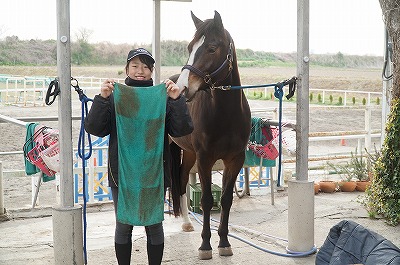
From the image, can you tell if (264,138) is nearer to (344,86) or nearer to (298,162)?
(298,162)

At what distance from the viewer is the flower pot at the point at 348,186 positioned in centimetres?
706

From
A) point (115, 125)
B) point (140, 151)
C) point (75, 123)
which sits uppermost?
point (115, 125)

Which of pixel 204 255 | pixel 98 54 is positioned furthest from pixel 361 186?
pixel 98 54

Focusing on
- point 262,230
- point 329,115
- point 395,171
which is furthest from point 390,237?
point 329,115

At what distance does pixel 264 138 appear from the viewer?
5.95m

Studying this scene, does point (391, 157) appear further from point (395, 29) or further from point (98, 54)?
point (98, 54)

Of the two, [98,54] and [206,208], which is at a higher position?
[98,54]

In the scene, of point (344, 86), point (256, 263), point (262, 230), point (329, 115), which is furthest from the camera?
point (344, 86)

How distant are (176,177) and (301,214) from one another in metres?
1.53

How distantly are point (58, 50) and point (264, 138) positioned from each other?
3013 mm

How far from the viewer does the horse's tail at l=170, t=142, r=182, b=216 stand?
522cm

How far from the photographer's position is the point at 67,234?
11.5 feet

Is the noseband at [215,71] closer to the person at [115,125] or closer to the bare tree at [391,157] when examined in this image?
the person at [115,125]

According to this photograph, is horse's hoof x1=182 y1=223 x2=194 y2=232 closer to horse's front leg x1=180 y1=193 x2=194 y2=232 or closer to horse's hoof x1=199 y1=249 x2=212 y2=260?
horse's front leg x1=180 y1=193 x2=194 y2=232
